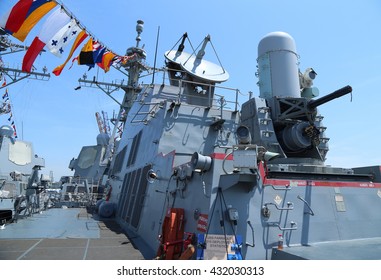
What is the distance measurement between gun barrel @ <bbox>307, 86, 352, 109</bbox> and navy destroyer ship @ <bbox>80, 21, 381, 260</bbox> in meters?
0.02

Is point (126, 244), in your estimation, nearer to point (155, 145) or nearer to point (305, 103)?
point (155, 145)

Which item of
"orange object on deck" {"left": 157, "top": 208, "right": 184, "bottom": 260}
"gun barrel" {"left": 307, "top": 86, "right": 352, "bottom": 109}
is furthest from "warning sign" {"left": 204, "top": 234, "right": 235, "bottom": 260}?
"gun barrel" {"left": 307, "top": 86, "right": 352, "bottom": 109}

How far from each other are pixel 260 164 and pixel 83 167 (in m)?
31.3

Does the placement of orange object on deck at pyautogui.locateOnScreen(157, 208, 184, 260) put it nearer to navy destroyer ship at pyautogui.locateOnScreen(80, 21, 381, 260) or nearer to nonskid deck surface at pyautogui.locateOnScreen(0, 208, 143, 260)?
navy destroyer ship at pyautogui.locateOnScreen(80, 21, 381, 260)

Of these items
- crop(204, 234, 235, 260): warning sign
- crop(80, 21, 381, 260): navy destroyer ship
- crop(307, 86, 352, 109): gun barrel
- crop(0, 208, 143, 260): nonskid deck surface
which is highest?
crop(307, 86, 352, 109): gun barrel

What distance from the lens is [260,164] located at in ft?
14.9

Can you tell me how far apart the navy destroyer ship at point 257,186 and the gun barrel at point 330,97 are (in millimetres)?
25

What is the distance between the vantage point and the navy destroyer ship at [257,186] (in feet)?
13.8

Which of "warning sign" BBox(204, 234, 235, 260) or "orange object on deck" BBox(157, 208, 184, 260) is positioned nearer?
"warning sign" BBox(204, 234, 235, 260)

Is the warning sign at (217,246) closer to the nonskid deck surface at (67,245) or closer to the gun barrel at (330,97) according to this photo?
the nonskid deck surface at (67,245)

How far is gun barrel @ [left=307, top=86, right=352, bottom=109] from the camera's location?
6877 mm

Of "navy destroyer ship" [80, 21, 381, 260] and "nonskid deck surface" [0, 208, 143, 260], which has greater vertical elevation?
"navy destroyer ship" [80, 21, 381, 260]

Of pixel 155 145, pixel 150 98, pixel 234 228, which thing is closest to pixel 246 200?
pixel 234 228

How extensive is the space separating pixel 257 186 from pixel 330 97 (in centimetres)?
411
